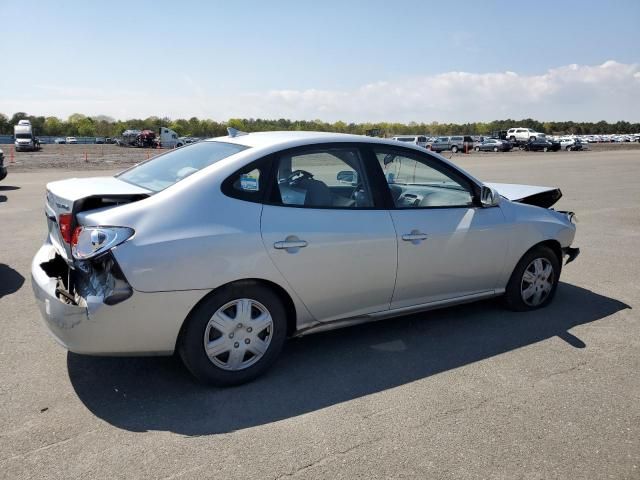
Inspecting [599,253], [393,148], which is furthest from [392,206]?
[599,253]

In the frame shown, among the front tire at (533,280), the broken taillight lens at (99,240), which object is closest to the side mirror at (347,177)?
the broken taillight lens at (99,240)

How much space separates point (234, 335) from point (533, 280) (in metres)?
2.98

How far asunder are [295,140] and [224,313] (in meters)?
1.34

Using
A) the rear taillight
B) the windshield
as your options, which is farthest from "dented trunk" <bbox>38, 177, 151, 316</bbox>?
the windshield

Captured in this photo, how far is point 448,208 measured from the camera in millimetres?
4371

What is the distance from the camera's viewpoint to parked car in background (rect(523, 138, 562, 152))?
2099 inches

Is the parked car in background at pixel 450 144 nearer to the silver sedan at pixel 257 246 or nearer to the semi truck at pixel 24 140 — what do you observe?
the semi truck at pixel 24 140

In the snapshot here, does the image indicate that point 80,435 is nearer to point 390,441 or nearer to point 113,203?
point 113,203

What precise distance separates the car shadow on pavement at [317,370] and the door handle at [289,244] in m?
0.91

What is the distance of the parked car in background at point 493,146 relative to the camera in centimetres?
5309

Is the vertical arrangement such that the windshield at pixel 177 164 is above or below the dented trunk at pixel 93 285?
above

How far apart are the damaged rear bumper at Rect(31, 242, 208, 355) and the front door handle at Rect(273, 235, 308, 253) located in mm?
555

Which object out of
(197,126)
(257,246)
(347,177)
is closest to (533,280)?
(347,177)

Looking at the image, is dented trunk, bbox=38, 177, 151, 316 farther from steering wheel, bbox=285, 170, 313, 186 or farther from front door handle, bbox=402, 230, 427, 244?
front door handle, bbox=402, 230, 427, 244
